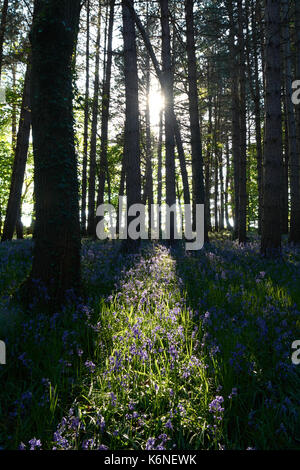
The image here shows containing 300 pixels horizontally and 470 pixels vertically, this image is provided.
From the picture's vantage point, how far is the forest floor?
227cm

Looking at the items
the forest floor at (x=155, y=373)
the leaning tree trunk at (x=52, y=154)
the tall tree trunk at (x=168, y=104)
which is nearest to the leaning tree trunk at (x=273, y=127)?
the forest floor at (x=155, y=373)

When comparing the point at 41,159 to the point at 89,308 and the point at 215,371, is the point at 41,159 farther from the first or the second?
the point at 215,371

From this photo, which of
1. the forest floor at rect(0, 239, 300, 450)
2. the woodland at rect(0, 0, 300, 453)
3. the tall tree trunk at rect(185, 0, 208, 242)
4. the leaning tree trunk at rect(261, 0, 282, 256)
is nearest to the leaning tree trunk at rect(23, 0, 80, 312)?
the woodland at rect(0, 0, 300, 453)

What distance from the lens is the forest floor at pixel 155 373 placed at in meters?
2.27

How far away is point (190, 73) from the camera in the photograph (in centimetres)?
1198

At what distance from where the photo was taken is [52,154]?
15.5ft

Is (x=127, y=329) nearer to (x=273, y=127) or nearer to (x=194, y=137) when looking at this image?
(x=273, y=127)

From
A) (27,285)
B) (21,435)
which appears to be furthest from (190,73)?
(21,435)

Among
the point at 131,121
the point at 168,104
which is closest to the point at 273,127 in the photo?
the point at 131,121

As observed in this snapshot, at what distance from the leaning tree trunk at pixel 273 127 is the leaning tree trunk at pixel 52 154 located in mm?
5123

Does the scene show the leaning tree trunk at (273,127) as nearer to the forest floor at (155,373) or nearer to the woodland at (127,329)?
the woodland at (127,329)

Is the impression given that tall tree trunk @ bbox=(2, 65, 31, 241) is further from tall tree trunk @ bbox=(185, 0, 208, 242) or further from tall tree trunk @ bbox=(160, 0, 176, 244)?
tall tree trunk @ bbox=(185, 0, 208, 242)

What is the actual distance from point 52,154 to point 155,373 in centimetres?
346

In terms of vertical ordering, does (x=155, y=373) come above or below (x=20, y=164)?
below
